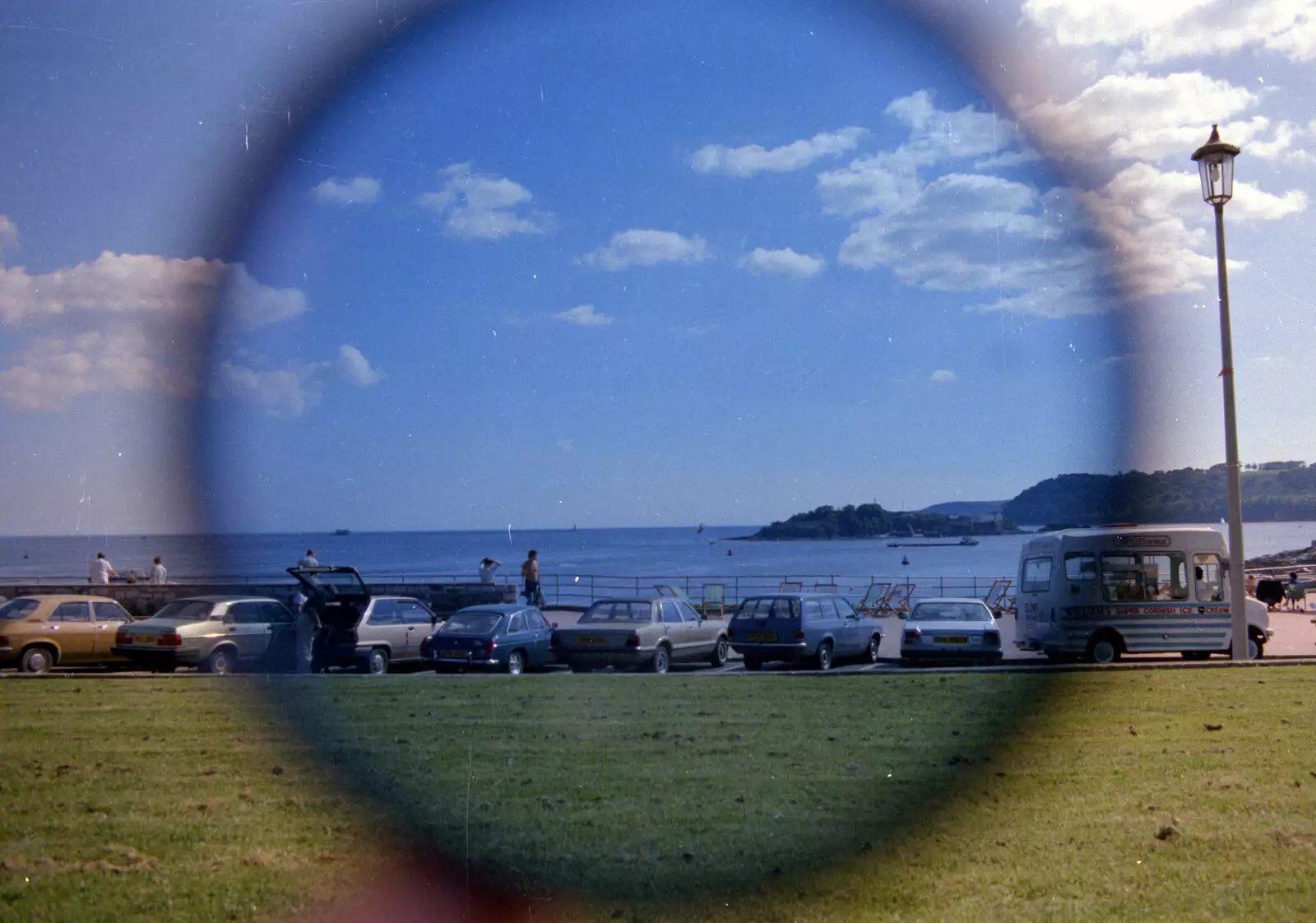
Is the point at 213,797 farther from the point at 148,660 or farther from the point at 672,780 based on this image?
the point at 148,660

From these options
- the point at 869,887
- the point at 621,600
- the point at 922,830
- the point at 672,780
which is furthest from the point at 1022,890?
the point at 621,600

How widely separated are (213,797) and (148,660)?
520 inches

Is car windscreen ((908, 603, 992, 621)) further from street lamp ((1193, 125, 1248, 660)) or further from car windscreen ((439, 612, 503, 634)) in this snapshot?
car windscreen ((439, 612, 503, 634))

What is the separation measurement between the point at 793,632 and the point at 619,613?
3000 millimetres

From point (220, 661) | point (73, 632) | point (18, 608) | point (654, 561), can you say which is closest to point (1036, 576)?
point (220, 661)

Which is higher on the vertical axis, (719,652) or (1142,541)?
(1142,541)

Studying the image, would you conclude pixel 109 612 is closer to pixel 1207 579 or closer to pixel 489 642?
pixel 489 642

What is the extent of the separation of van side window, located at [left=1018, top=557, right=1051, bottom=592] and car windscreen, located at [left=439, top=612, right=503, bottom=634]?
964 cm

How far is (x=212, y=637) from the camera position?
2062 cm

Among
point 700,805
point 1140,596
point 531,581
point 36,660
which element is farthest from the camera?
point 531,581

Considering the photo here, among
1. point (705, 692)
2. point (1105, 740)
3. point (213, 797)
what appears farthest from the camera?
point (705, 692)

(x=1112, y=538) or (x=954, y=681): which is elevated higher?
(x=1112, y=538)

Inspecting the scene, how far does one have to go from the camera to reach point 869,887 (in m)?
6.36

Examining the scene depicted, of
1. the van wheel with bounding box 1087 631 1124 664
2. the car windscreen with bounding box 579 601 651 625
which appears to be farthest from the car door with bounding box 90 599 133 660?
the van wheel with bounding box 1087 631 1124 664
